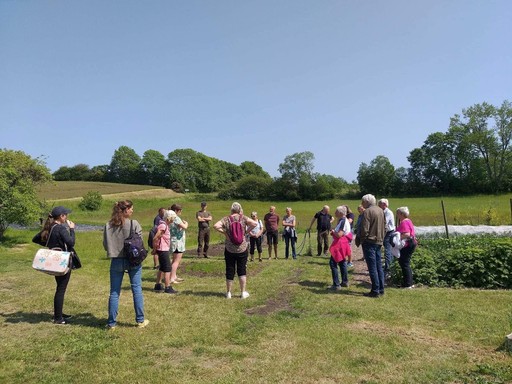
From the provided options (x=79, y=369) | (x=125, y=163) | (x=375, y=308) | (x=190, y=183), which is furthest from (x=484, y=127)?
(x=125, y=163)

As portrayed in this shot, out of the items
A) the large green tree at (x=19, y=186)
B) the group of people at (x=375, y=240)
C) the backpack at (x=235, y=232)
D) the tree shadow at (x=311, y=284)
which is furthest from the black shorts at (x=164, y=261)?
the large green tree at (x=19, y=186)

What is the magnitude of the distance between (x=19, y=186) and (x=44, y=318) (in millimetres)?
14670

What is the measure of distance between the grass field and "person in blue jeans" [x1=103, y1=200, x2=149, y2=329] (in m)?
0.26

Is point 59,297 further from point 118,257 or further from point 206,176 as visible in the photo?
point 206,176

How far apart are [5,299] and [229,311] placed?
A: 15.8ft

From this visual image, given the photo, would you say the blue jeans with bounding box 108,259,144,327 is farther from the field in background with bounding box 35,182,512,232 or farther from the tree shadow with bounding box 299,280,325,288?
the field in background with bounding box 35,182,512,232

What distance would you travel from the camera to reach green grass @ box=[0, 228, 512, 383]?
163 inches

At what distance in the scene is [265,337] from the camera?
5262mm

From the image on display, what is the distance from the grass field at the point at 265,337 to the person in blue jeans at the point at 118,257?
0.26m

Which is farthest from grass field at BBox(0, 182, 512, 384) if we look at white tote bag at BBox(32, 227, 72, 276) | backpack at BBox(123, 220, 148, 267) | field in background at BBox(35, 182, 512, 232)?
field in background at BBox(35, 182, 512, 232)

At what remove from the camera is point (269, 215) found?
13617mm

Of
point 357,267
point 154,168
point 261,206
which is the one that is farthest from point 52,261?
point 154,168

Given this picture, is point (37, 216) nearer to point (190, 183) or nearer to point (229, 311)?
point (229, 311)

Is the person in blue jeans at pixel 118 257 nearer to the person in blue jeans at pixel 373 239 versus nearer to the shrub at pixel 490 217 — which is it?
the person in blue jeans at pixel 373 239
